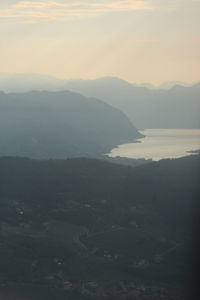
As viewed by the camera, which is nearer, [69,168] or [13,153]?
[69,168]

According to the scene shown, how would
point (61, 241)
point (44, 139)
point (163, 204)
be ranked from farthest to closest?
point (44, 139) < point (163, 204) < point (61, 241)

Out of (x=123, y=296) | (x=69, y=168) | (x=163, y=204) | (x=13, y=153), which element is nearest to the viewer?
(x=123, y=296)

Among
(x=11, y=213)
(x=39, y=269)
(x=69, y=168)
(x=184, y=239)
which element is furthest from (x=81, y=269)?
(x=69, y=168)

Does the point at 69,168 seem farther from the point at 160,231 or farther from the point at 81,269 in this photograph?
the point at 81,269

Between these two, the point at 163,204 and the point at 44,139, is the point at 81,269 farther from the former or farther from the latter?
the point at 44,139

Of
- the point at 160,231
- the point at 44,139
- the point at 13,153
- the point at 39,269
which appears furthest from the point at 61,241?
the point at 44,139

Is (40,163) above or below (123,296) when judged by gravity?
above

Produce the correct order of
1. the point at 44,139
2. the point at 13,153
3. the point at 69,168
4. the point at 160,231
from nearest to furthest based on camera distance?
the point at 160,231
the point at 69,168
the point at 13,153
the point at 44,139

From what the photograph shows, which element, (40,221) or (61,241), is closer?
(61,241)

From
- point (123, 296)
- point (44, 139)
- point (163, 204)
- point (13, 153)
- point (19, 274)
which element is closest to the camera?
point (123, 296)
